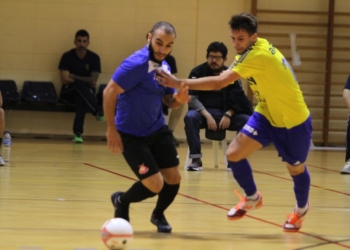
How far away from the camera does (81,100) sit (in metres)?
10.8

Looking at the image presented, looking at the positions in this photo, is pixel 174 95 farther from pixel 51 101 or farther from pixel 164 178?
pixel 51 101

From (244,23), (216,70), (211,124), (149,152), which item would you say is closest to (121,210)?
(149,152)

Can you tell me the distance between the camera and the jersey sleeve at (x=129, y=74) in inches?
153

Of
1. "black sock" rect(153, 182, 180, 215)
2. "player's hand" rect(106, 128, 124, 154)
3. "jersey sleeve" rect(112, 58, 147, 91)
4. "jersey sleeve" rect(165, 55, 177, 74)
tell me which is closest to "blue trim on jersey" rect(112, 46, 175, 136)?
"jersey sleeve" rect(112, 58, 147, 91)

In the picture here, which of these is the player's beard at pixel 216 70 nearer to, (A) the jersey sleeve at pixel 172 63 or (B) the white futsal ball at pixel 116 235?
(A) the jersey sleeve at pixel 172 63

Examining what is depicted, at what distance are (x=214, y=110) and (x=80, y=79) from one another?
3.74 metres

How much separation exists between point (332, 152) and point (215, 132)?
4.14 m

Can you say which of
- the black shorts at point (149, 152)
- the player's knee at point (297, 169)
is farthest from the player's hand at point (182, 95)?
the player's knee at point (297, 169)

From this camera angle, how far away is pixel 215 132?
758 centimetres

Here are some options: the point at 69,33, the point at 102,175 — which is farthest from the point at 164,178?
the point at 69,33

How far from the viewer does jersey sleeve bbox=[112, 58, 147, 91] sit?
3.89 meters

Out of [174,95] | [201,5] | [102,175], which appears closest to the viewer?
[174,95]

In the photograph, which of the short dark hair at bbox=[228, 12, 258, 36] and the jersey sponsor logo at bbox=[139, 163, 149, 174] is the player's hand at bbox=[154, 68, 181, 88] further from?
the short dark hair at bbox=[228, 12, 258, 36]

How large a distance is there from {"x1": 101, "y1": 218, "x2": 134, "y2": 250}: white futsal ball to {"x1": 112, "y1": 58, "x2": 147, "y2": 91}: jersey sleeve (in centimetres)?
87
